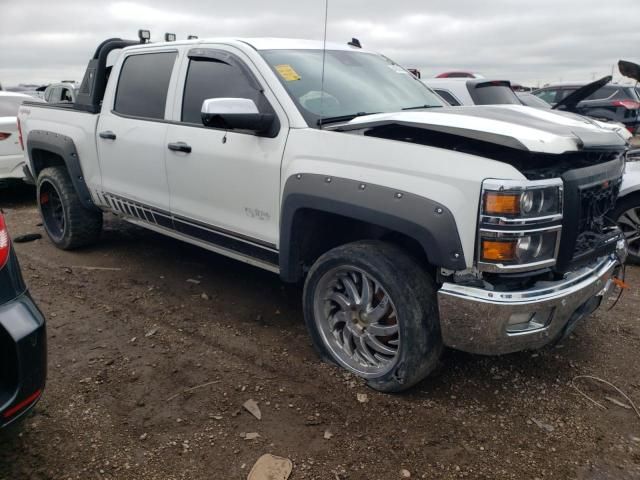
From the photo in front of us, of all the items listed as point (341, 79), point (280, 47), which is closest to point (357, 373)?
point (341, 79)

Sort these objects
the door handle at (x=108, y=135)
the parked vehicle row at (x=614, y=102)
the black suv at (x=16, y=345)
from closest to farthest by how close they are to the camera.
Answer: the black suv at (x=16, y=345) → the door handle at (x=108, y=135) → the parked vehicle row at (x=614, y=102)

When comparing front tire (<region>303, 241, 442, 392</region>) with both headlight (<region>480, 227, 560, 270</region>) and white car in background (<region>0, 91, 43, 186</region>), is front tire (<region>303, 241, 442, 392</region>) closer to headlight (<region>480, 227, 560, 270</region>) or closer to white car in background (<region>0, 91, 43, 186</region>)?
headlight (<region>480, 227, 560, 270</region>)

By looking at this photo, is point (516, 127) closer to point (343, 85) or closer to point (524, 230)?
point (524, 230)

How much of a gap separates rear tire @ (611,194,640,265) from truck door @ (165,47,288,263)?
3.47 meters

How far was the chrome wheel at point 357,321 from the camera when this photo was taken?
2932 millimetres

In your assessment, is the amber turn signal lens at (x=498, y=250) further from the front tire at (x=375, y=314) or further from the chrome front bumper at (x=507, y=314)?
the front tire at (x=375, y=314)

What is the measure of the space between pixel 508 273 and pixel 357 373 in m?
1.07

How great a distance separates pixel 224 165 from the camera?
3.52 metres

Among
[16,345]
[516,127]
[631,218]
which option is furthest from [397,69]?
[16,345]

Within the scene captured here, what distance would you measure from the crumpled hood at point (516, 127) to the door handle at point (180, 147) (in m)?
1.26

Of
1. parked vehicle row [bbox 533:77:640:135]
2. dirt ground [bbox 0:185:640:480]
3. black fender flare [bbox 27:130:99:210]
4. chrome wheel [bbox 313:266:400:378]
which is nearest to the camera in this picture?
dirt ground [bbox 0:185:640:480]

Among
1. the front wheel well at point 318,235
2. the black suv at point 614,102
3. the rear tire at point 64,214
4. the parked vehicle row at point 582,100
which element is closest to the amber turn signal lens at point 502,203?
the front wheel well at point 318,235

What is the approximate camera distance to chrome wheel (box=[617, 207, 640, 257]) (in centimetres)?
507

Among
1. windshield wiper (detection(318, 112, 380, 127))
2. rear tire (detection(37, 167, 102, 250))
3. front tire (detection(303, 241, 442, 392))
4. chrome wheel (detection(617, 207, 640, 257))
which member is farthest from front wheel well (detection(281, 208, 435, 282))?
chrome wheel (detection(617, 207, 640, 257))
